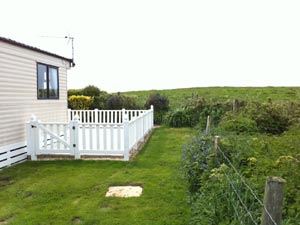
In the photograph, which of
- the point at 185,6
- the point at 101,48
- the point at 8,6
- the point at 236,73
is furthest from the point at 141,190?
the point at 236,73

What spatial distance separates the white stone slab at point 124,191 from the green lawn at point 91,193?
134 millimetres

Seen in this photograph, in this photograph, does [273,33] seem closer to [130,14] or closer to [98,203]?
[130,14]

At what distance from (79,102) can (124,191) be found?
1536cm

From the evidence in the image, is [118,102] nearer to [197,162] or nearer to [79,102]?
[79,102]

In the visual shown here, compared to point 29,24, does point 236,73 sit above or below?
below

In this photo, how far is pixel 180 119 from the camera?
785 inches

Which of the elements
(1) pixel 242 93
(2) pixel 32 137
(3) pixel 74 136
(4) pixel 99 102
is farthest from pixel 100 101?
(1) pixel 242 93

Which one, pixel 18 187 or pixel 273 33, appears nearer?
pixel 18 187

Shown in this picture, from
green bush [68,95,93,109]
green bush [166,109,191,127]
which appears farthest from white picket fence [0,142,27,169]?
green bush [68,95,93,109]

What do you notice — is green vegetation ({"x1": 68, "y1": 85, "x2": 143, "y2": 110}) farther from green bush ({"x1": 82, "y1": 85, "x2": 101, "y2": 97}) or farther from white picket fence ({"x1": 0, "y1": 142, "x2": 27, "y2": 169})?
white picket fence ({"x1": 0, "y1": 142, "x2": 27, "y2": 169})

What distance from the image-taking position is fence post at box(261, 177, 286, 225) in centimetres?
269

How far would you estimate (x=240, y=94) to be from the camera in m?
32.1

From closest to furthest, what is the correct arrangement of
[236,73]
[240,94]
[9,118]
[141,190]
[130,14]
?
[141,190]
[9,118]
[130,14]
[240,94]
[236,73]

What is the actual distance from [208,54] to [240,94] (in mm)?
4391
